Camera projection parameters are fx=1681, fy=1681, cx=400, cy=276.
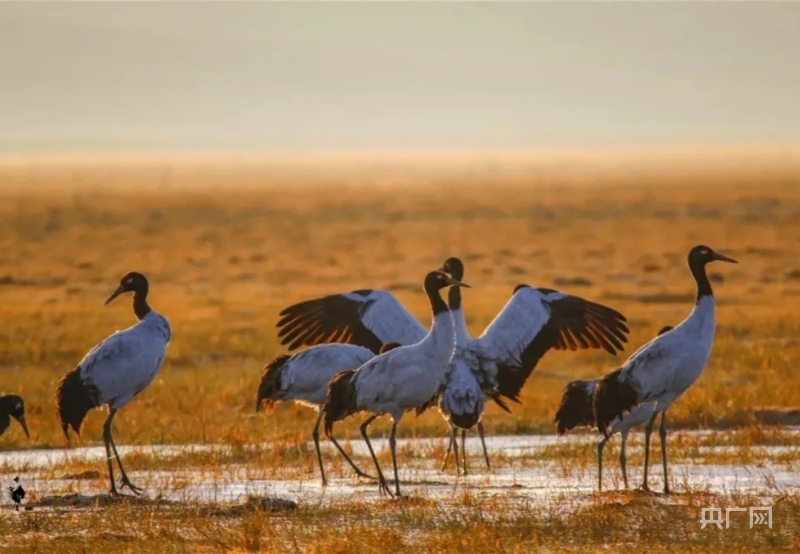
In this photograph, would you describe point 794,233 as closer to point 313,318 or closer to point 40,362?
point 40,362

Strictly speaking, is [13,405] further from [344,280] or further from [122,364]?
[344,280]

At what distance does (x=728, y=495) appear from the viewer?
1130cm

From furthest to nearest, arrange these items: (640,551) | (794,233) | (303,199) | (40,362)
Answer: (303,199), (794,233), (40,362), (640,551)

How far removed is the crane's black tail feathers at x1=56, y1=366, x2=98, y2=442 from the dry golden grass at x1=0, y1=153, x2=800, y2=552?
3.86 feet

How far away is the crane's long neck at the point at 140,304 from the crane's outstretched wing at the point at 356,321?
1634 millimetres

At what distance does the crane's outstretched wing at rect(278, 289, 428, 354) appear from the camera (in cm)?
1488

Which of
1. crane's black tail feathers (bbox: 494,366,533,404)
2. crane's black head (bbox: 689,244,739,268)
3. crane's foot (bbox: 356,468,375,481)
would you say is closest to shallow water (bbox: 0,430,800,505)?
crane's foot (bbox: 356,468,375,481)

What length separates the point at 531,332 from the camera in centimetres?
1442

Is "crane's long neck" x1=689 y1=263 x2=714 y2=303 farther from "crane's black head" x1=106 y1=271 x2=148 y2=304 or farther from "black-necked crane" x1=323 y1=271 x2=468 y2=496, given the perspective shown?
"crane's black head" x1=106 y1=271 x2=148 y2=304

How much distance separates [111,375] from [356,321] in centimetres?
316

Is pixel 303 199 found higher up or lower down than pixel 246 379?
higher up

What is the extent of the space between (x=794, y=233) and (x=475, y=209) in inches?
1300

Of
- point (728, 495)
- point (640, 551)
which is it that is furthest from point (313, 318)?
point (640, 551)
